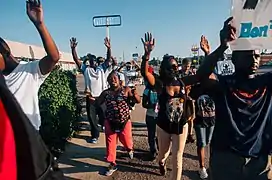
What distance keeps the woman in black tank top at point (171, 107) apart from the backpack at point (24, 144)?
9.81 ft

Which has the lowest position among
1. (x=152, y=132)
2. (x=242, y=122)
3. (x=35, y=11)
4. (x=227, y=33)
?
(x=152, y=132)

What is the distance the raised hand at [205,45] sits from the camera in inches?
143

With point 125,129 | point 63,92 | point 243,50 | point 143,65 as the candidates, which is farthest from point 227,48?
point 63,92

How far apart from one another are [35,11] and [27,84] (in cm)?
72

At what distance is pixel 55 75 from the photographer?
7012 millimetres

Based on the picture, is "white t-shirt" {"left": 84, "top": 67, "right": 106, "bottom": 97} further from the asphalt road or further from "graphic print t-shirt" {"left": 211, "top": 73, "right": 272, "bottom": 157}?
"graphic print t-shirt" {"left": 211, "top": 73, "right": 272, "bottom": 157}

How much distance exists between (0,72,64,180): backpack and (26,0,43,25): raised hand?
162cm

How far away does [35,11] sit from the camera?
2.88m

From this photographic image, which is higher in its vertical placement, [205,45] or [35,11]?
[35,11]

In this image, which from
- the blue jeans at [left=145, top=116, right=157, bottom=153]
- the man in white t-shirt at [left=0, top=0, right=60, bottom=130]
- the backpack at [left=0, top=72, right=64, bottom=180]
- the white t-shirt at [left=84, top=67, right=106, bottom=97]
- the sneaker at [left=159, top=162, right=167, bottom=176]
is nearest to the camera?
the backpack at [left=0, top=72, right=64, bottom=180]

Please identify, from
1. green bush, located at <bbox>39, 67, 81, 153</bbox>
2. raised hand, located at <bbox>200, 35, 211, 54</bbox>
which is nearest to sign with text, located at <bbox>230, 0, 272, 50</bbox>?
raised hand, located at <bbox>200, 35, 211, 54</bbox>

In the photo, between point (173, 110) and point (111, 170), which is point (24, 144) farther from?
point (111, 170)

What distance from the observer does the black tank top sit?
4250 mm

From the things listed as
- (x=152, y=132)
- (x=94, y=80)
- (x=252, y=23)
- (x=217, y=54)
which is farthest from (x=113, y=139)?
(x=252, y=23)
